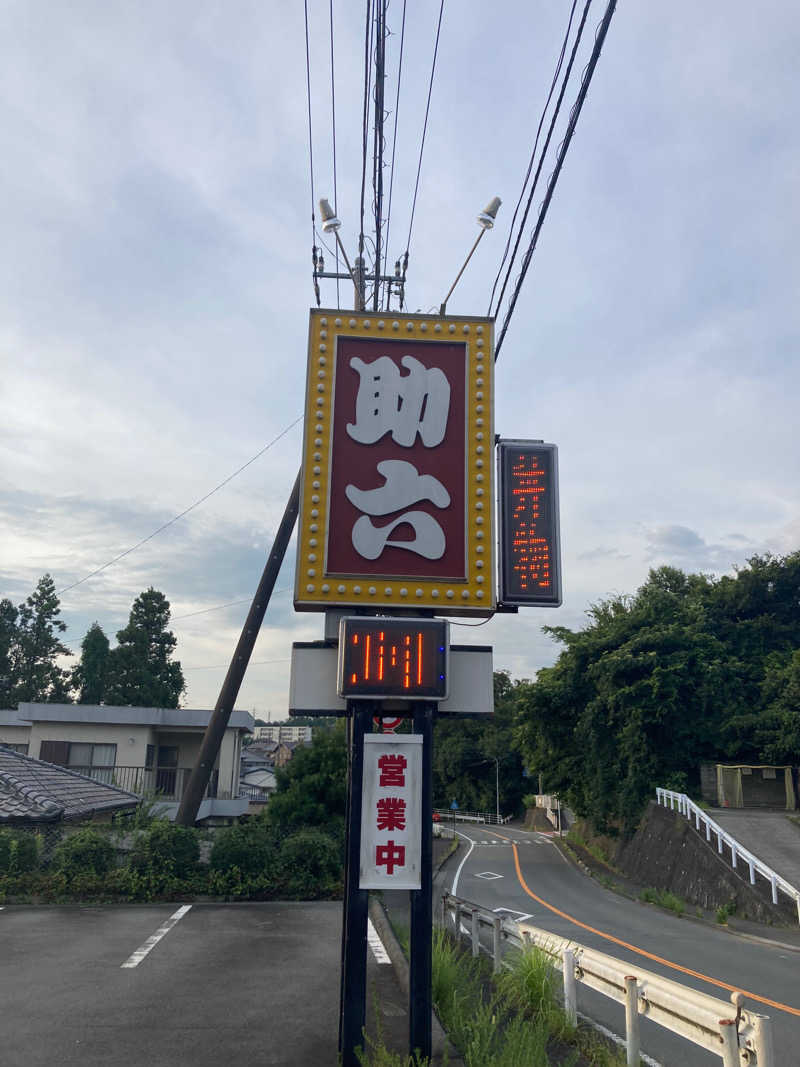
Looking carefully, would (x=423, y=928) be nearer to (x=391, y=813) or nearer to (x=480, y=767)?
(x=391, y=813)

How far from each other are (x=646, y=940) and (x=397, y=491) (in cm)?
1393

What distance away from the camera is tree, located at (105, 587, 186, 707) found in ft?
197

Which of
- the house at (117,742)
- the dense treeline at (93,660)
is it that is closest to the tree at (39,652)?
the dense treeline at (93,660)

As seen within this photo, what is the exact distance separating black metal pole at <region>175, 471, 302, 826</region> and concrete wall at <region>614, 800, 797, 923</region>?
14.3 meters

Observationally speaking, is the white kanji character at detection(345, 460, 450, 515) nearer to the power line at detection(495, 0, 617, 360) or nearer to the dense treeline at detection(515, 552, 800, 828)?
the power line at detection(495, 0, 617, 360)

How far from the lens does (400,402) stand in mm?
8023

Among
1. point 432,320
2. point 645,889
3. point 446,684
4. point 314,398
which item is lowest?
point 645,889

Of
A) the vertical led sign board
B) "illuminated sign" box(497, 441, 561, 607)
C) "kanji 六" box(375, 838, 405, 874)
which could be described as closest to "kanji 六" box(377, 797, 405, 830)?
"kanji 六" box(375, 838, 405, 874)

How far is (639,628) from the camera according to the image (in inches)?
1442

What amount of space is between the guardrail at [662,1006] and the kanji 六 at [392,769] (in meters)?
2.45

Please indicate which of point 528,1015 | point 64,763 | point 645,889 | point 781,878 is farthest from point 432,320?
point 64,763

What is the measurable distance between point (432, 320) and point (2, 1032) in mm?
8106

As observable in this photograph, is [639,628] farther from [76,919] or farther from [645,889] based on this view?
[76,919]

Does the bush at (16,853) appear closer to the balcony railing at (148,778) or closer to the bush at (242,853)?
the bush at (242,853)
